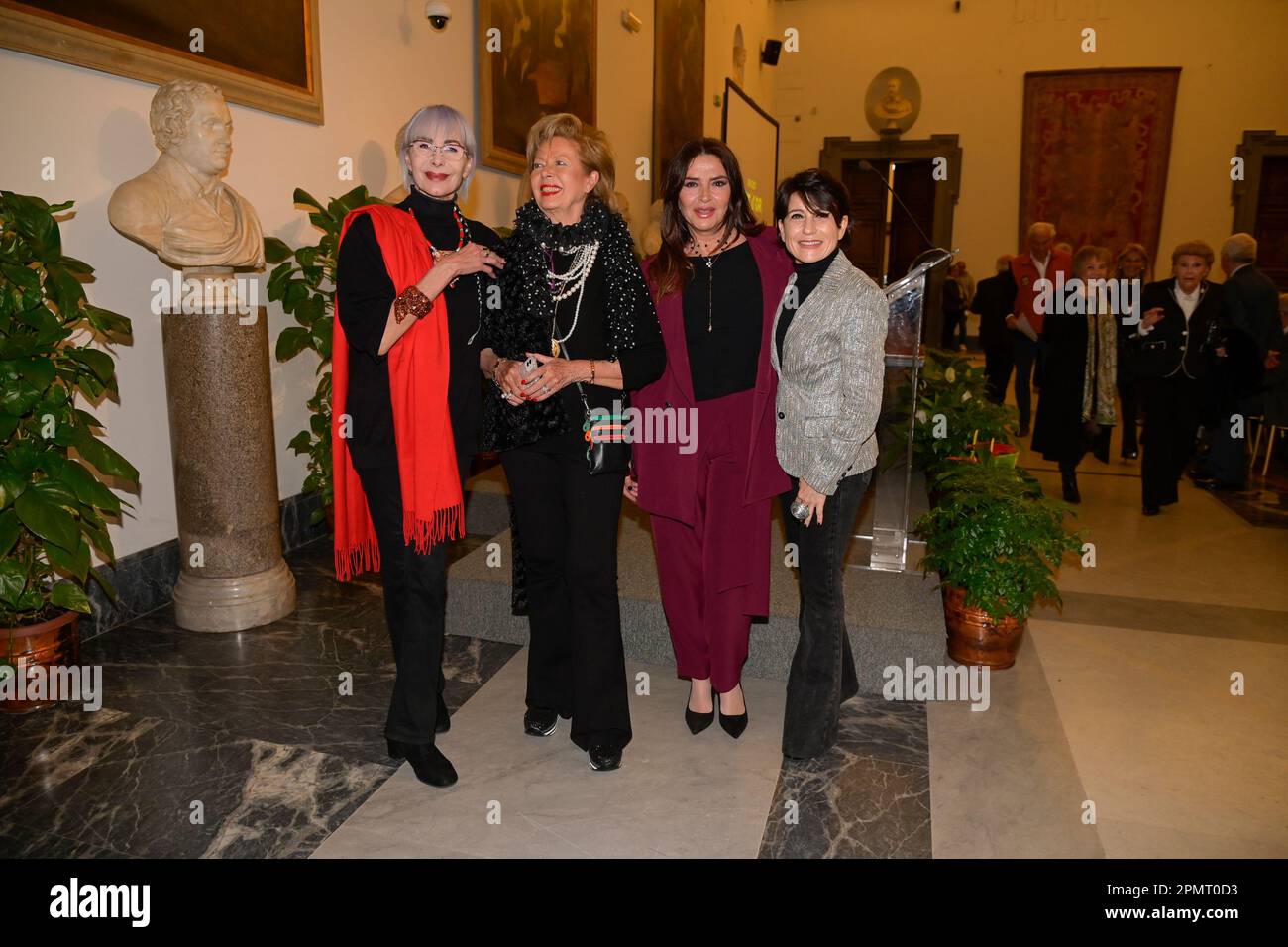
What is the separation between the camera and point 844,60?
13.9 metres

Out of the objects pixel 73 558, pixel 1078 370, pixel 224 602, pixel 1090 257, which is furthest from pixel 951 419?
pixel 73 558

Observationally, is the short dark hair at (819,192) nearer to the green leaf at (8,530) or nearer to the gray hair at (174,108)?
the gray hair at (174,108)

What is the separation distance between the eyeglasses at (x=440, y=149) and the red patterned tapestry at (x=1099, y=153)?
12895 millimetres

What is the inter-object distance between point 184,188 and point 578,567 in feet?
7.27

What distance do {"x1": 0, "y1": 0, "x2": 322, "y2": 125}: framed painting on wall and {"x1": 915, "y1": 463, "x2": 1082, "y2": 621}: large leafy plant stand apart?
136 inches

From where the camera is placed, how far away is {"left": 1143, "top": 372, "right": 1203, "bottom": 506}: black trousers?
5.52 meters

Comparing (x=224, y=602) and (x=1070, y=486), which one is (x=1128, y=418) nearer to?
(x=1070, y=486)

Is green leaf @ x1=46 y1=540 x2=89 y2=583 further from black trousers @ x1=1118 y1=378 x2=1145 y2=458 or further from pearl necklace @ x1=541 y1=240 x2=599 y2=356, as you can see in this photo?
black trousers @ x1=1118 y1=378 x2=1145 y2=458

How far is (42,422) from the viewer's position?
2.77m

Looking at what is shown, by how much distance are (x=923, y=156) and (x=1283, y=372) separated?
843cm

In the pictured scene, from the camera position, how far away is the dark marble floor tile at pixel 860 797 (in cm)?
225

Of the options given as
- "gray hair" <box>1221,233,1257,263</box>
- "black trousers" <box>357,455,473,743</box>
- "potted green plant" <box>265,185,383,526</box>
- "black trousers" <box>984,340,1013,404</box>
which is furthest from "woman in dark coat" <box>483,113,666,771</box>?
"black trousers" <box>984,340,1013,404</box>

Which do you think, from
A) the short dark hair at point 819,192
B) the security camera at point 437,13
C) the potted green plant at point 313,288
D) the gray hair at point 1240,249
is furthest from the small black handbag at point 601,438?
the gray hair at point 1240,249

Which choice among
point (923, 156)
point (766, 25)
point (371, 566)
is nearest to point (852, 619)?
point (371, 566)
